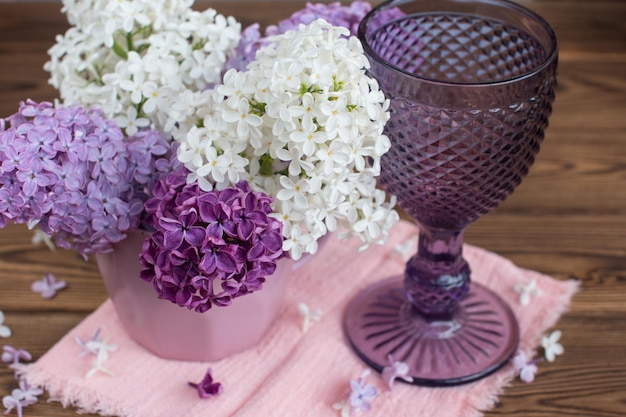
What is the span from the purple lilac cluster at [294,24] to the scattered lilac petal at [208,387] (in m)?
0.31

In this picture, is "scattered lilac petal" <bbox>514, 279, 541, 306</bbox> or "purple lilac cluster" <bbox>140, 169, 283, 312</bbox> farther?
"scattered lilac petal" <bbox>514, 279, 541, 306</bbox>

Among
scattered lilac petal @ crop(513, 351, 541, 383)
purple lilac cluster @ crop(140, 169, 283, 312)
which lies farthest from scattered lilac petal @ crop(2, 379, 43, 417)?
scattered lilac petal @ crop(513, 351, 541, 383)

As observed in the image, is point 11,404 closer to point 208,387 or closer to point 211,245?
point 208,387

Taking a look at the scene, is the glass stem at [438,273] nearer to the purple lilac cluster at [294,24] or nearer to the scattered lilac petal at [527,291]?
the scattered lilac petal at [527,291]

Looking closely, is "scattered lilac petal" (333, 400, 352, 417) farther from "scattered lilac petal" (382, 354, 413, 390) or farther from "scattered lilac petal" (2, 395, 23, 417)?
"scattered lilac petal" (2, 395, 23, 417)

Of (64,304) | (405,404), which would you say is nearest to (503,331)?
(405,404)

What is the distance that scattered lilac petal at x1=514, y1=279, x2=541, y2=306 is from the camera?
101 centimetres

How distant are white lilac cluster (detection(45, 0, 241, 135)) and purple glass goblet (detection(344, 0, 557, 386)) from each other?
0.16m

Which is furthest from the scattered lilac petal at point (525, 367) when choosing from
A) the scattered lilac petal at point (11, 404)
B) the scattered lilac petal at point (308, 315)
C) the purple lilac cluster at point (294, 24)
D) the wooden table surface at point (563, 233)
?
the scattered lilac petal at point (11, 404)

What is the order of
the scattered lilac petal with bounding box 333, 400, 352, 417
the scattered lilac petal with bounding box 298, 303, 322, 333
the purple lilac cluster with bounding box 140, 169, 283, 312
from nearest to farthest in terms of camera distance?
the purple lilac cluster with bounding box 140, 169, 283, 312
the scattered lilac petal with bounding box 333, 400, 352, 417
the scattered lilac petal with bounding box 298, 303, 322, 333

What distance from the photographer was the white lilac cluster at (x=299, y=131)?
730 mm

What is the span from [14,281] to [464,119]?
1.84 ft

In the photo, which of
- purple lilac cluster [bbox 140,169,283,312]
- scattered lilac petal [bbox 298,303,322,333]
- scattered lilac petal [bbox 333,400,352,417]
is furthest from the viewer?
scattered lilac petal [bbox 298,303,322,333]

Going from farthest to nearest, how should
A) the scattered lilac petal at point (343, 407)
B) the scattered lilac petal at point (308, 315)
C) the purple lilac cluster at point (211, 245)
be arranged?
the scattered lilac petal at point (308, 315) → the scattered lilac petal at point (343, 407) → the purple lilac cluster at point (211, 245)
